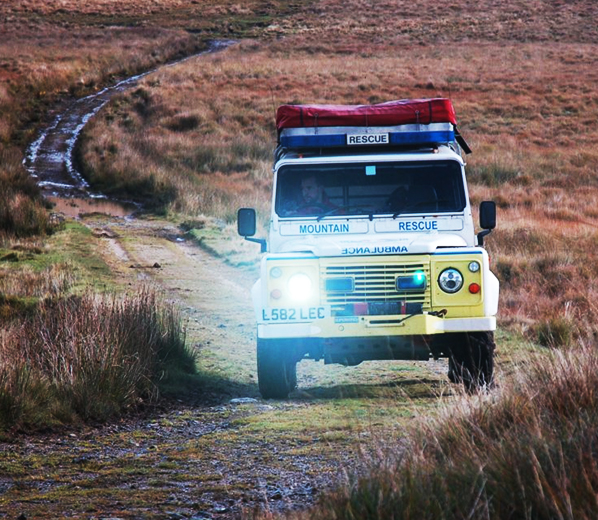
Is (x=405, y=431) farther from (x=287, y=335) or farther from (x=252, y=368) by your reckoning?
(x=252, y=368)

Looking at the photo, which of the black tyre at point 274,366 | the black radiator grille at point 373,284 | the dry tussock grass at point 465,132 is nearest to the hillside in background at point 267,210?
the dry tussock grass at point 465,132

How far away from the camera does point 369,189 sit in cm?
902

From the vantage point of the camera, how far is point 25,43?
2571 inches

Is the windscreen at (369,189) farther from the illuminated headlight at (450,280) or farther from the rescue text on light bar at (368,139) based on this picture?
the illuminated headlight at (450,280)

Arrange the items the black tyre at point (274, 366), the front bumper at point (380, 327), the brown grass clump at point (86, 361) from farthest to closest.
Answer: the black tyre at point (274, 366), the front bumper at point (380, 327), the brown grass clump at point (86, 361)

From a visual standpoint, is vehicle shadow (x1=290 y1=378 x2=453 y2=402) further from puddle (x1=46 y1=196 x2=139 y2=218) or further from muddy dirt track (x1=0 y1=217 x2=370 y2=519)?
puddle (x1=46 y1=196 x2=139 y2=218)

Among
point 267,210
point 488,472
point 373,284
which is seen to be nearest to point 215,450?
point 373,284

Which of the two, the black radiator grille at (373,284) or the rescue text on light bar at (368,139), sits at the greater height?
the rescue text on light bar at (368,139)

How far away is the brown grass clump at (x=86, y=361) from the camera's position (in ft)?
22.7

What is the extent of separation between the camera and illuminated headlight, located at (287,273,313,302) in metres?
7.91

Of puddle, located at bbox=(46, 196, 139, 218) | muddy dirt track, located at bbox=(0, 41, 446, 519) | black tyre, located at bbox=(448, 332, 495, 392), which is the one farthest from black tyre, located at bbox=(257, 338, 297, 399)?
puddle, located at bbox=(46, 196, 139, 218)

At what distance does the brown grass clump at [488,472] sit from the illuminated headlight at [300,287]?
116 inches

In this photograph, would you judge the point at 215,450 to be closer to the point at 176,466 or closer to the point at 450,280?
the point at 176,466

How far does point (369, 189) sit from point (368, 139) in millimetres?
446
